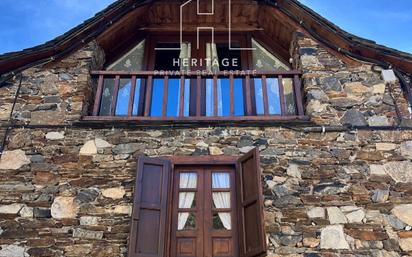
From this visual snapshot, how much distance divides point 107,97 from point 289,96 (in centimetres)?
289

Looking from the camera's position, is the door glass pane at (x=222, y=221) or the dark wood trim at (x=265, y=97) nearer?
the door glass pane at (x=222, y=221)

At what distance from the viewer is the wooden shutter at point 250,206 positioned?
4.79m

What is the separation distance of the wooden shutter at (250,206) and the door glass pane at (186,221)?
0.58 meters

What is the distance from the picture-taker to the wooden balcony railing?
6.35 metres

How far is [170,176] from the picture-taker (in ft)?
18.4

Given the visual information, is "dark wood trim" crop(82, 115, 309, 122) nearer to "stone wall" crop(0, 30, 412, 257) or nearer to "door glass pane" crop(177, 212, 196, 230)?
"stone wall" crop(0, 30, 412, 257)

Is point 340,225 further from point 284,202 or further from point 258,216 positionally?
point 258,216

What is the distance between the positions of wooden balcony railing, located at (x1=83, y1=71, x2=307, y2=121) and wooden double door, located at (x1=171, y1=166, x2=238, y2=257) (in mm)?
892

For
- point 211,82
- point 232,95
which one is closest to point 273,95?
point 232,95

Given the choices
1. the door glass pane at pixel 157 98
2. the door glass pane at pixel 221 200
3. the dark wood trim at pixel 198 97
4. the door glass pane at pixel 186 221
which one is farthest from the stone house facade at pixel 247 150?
the door glass pane at pixel 186 221

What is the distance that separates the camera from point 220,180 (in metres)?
5.73

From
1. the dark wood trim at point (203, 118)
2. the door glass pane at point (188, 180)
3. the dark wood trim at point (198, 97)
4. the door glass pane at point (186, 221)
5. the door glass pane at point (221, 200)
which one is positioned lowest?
the door glass pane at point (186, 221)

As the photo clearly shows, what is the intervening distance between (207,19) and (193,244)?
4309mm

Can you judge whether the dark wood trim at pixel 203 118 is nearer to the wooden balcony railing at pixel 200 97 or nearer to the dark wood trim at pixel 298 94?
the wooden balcony railing at pixel 200 97
